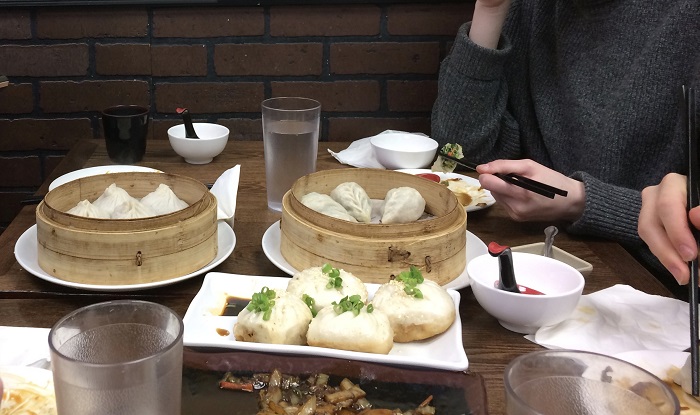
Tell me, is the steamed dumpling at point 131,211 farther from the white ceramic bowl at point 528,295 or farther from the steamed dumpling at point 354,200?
the white ceramic bowl at point 528,295

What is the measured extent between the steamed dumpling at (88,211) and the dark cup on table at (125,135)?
691 mm

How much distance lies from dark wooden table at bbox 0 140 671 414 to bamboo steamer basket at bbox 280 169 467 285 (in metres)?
0.07

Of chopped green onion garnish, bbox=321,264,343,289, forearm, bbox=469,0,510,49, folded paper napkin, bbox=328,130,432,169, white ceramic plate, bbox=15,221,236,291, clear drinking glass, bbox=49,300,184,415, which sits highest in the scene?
forearm, bbox=469,0,510,49

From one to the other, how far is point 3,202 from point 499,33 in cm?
219

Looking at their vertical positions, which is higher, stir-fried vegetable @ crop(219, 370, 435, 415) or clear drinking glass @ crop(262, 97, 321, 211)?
clear drinking glass @ crop(262, 97, 321, 211)

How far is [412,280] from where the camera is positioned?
1.05m

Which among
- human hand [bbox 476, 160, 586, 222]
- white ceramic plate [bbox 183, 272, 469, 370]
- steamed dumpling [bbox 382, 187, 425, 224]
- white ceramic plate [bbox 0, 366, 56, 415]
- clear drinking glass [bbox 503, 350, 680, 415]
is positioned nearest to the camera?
clear drinking glass [bbox 503, 350, 680, 415]

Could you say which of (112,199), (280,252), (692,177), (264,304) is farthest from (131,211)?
(692,177)

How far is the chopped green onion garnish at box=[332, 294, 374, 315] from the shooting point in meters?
0.97

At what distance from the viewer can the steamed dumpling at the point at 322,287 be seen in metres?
1.04

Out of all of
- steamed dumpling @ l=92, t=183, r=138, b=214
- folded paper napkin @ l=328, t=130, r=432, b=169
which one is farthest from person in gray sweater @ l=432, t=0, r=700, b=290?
steamed dumpling @ l=92, t=183, r=138, b=214

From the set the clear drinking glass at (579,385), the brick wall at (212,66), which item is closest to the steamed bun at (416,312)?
the clear drinking glass at (579,385)

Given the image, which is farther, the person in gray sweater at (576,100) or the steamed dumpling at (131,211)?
the person in gray sweater at (576,100)

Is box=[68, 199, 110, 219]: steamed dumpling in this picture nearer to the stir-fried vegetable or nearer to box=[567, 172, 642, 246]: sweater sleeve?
the stir-fried vegetable
